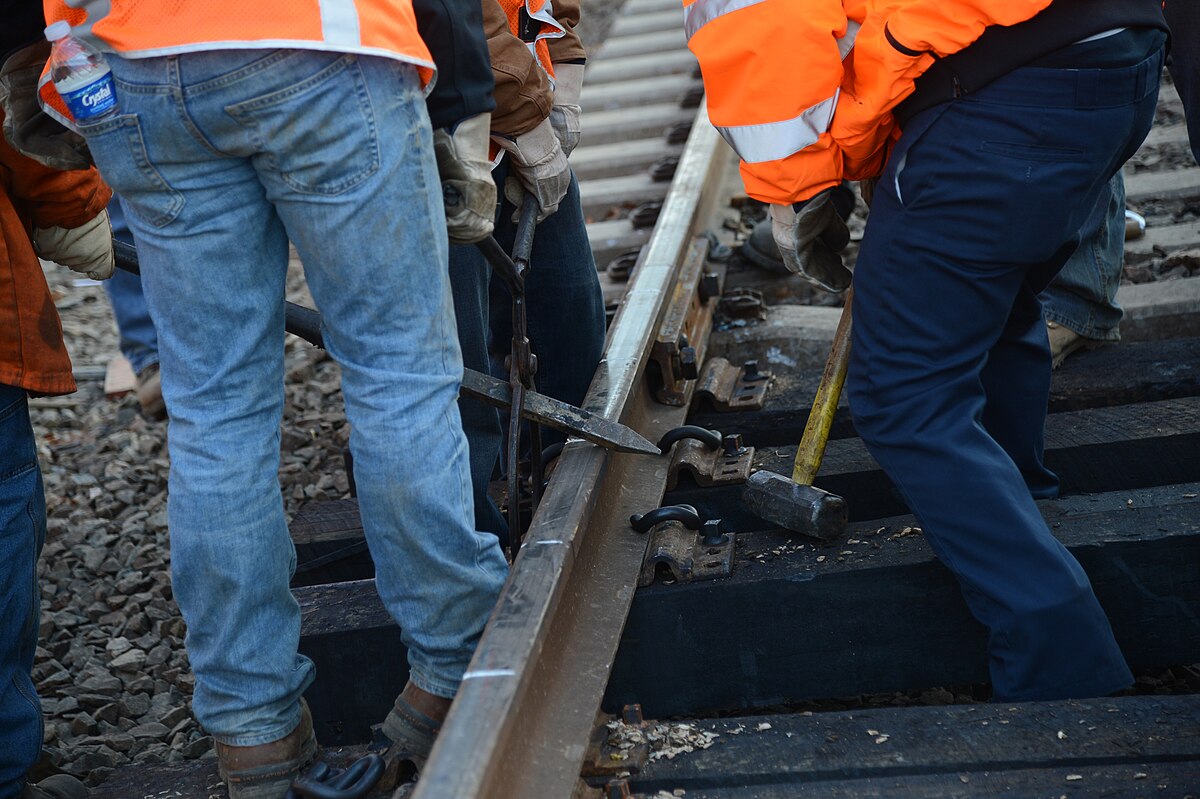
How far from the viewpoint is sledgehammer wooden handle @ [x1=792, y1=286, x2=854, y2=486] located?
2828 mm

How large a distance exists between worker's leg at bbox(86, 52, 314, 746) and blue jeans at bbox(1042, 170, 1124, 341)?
2.13m

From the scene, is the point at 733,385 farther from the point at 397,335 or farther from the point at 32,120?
the point at 32,120

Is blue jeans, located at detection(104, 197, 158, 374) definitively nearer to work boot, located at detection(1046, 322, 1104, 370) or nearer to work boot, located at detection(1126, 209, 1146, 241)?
work boot, located at detection(1046, 322, 1104, 370)

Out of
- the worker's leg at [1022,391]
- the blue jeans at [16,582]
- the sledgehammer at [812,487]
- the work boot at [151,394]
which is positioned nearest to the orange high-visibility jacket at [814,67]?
the sledgehammer at [812,487]

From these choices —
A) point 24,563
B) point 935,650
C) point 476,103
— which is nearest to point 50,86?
point 476,103

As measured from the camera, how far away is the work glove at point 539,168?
9.49 ft

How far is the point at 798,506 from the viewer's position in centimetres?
266

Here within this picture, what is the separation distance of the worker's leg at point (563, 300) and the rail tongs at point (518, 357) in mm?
320

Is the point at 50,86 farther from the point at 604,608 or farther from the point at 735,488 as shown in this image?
the point at 735,488

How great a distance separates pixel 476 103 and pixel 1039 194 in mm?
1071

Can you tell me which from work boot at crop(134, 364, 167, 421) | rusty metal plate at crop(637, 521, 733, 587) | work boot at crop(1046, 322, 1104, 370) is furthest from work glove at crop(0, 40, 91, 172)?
work boot at crop(134, 364, 167, 421)

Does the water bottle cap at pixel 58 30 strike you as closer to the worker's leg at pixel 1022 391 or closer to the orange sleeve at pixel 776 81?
the orange sleeve at pixel 776 81

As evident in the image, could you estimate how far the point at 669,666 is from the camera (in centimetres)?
257

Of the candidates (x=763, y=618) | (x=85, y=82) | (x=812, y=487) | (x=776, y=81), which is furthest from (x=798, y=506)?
(x=85, y=82)
